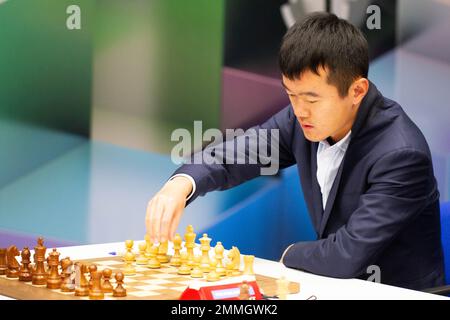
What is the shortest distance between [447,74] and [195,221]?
1.58 meters

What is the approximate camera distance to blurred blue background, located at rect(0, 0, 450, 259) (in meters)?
4.33

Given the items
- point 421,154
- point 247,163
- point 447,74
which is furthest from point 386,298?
point 447,74

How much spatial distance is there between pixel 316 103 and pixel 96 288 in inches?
35.6

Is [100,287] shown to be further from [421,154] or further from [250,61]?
[250,61]

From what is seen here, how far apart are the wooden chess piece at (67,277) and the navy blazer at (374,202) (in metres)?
0.66

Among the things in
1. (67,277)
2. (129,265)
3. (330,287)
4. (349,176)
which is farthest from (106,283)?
(349,176)

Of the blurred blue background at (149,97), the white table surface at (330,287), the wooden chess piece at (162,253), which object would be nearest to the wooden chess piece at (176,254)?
the wooden chess piece at (162,253)

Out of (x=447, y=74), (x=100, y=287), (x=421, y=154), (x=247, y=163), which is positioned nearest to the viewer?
(x=100, y=287)

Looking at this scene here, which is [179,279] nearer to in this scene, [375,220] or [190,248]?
[190,248]

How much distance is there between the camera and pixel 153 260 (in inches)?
97.1

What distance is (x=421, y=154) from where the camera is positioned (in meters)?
2.53

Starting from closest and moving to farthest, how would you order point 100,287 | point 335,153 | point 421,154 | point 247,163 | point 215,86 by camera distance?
point 100,287, point 421,154, point 335,153, point 247,163, point 215,86

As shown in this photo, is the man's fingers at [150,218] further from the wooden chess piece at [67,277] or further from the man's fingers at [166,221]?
the wooden chess piece at [67,277]

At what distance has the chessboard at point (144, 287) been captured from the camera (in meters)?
2.02
